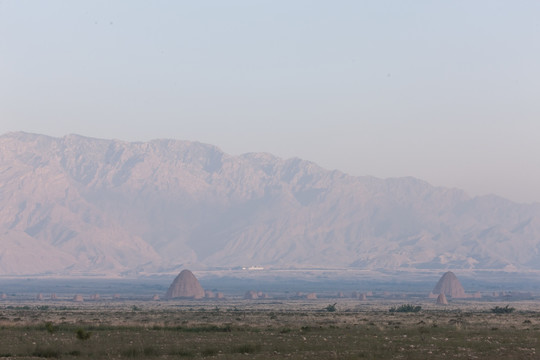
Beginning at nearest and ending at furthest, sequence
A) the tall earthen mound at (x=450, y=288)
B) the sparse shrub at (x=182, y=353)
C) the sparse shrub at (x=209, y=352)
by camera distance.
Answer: the sparse shrub at (x=182, y=353)
the sparse shrub at (x=209, y=352)
the tall earthen mound at (x=450, y=288)

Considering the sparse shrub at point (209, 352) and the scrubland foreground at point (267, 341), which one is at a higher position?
the scrubland foreground at point (267, 341)

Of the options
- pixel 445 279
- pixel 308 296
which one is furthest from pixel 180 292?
pixel 445 279

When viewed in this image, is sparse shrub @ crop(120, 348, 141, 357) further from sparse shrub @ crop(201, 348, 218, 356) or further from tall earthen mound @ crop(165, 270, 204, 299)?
tall earthen mound @ crop(165, 270, 204, 299)

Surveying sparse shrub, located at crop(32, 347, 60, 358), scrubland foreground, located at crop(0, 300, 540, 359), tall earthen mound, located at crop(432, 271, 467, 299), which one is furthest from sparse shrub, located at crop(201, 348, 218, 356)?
tall earthen mound, located at crop(432, 271, 467, 299)

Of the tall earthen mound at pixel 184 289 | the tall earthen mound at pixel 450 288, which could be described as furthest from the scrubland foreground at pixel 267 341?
the tall earthen mound at pixel 450 288

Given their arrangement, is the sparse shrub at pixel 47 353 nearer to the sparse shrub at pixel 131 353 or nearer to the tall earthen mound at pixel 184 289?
the sparse shrub at pixel 131 353

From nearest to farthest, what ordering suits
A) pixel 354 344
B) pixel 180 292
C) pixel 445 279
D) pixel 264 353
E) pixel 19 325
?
pixel 264 353, pixel 354 344, pixel 19 325, pixel 180 292, pixel 445 279

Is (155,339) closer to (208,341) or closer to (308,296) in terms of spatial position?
(208,341)

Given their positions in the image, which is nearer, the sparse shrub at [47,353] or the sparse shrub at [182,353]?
the sparse shrub at [47,353]

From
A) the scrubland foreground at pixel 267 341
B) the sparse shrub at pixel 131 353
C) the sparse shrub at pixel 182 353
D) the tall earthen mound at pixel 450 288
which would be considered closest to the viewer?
the sparse shrub at pixel 131 353

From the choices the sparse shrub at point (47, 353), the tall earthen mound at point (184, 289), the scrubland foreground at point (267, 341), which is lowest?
the sparse shrub at point (47, 353)

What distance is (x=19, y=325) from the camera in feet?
186

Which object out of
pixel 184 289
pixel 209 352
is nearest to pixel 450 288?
pixel 184 289

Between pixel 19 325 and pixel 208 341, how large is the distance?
1718 cm
